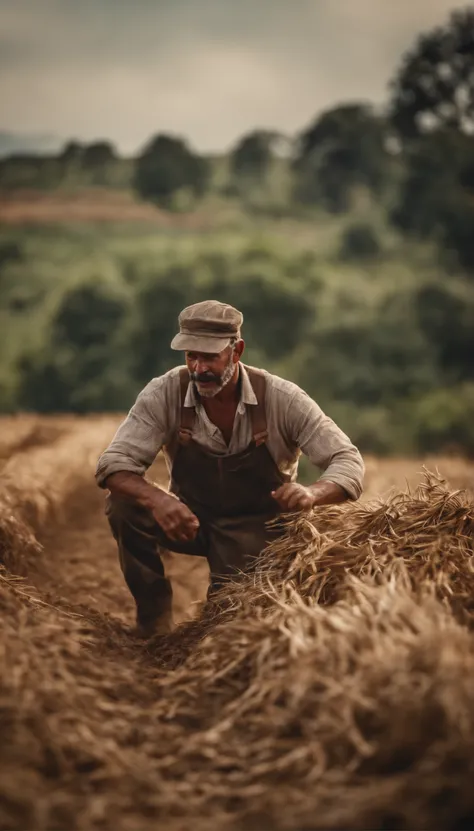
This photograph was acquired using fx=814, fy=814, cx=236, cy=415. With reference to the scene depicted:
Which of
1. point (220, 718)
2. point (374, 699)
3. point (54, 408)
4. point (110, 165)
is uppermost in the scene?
point (110, 165)

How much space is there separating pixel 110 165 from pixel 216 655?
18.3 m

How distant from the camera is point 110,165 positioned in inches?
769

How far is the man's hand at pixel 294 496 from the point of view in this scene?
3.42m

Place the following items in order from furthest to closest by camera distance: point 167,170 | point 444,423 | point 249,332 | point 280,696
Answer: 1. point 167,170
2. point 249,332
3. point 444,423
4. point 280,696

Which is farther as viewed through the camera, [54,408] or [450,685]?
[54,408]

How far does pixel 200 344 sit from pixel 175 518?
0.77m

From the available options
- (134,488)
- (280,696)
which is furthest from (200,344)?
(280,696)

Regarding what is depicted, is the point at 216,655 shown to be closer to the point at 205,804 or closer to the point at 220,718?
the point at 220,718

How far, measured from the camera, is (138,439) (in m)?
3.77

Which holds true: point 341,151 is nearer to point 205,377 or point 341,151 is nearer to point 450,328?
point 450,328

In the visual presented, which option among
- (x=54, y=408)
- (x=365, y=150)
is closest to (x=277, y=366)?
(x=54, y=408)

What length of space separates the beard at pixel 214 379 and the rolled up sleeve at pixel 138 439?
0.24 meters

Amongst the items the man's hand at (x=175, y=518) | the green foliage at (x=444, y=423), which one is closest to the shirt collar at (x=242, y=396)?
the man's hand at (x=175, y=518)

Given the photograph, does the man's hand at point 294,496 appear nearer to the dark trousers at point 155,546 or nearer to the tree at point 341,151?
the dark trousers at point 155,546
